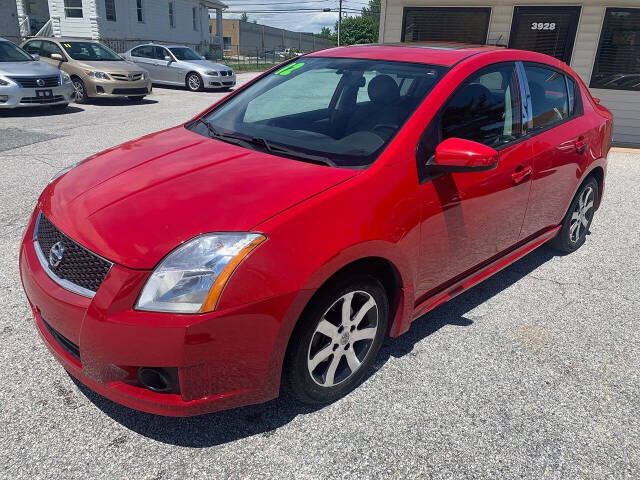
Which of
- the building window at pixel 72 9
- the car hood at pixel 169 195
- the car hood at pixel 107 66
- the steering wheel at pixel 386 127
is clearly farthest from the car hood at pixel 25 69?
the building window at pixel 72 9

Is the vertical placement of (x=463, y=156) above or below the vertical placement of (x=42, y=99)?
above

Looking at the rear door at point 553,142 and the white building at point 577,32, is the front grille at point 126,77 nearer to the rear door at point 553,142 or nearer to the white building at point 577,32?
the white building at point 577,32

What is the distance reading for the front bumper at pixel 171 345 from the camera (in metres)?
1.95

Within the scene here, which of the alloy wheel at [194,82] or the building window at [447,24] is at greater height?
the building window at [447,24]

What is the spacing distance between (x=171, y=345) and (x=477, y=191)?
6.20 feet

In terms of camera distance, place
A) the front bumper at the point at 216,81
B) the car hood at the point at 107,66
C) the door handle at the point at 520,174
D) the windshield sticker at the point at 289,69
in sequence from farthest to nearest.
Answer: the front bumper at the point at 216,81, the car hood at the point at 107,66, the windshield sticker at the point at 289,69, the door handle at the point at 520,174

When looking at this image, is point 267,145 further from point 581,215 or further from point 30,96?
point 30,96

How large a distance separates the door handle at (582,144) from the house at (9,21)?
28.2 metres

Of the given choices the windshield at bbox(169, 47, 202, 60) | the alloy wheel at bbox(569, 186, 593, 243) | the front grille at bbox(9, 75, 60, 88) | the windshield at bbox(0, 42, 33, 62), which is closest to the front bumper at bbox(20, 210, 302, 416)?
the alloy wheel at bbox(569, 186, 593, 243)

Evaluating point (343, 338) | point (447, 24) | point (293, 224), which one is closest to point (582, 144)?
point (343, 338)

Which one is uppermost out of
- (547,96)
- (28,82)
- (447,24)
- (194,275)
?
(447,24)

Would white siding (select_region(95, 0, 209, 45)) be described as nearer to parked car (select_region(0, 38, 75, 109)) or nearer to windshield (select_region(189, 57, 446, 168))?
parked car (select_region(0, 38, 75, 109))

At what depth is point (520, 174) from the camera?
10.7 feet

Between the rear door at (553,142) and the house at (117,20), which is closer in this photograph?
the rear door at (553,142)
